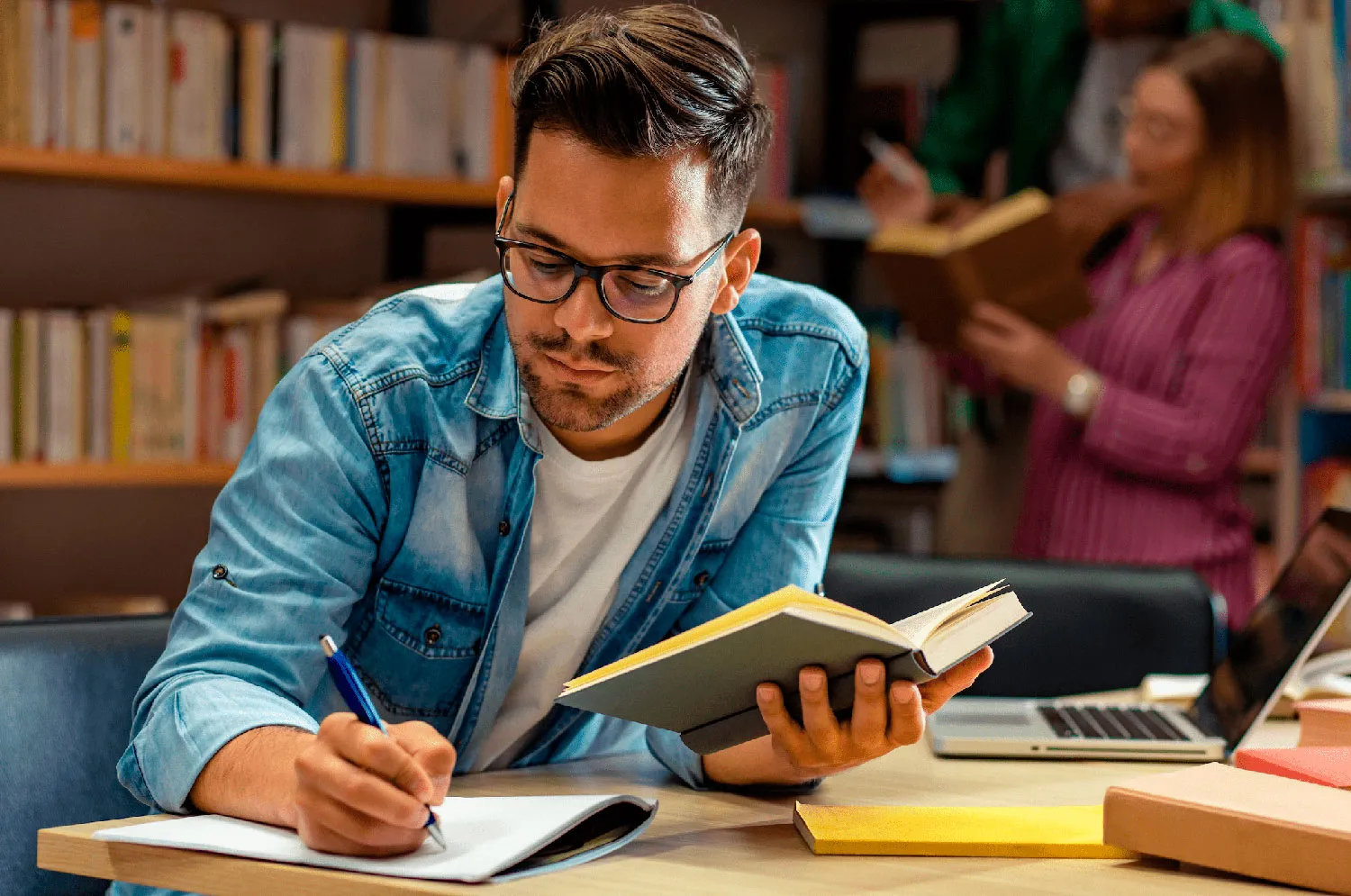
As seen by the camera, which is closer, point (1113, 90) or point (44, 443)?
point (44, 443)

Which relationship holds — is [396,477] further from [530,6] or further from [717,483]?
[530,6]

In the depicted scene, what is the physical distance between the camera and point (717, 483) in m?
1.38

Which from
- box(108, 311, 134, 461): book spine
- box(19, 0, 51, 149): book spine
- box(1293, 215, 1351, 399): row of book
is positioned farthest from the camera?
box(1293, 215, 1351, 399): row of book

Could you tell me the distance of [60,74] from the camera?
7.78ft

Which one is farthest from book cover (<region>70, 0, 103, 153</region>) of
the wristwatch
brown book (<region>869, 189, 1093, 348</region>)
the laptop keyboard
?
the laptop keyboard

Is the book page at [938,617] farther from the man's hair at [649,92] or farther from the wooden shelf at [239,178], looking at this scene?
the wooden shelf at [239,178]

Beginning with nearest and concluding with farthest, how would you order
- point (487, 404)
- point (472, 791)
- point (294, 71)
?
point (472, 791) < point (487, 404) < point (294, 71)

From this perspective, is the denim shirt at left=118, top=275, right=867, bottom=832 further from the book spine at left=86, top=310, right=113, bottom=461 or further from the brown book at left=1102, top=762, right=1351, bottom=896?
the book spine at left=86, top=310, right=113, bottom=461

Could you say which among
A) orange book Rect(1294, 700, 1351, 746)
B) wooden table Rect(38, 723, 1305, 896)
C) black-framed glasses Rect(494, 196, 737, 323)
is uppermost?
black-framed glasses Rect(494, 196, 737, 323)

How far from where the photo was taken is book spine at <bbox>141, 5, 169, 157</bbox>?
2441mm

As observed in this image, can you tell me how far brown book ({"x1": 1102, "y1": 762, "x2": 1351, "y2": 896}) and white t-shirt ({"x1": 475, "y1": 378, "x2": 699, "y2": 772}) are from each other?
0.52 m

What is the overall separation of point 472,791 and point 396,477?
25cm

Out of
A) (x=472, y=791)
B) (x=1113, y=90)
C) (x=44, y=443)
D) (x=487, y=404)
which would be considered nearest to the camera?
(x=472, y=791)

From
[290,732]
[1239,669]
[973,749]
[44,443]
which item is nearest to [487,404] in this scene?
[290,732]
